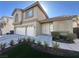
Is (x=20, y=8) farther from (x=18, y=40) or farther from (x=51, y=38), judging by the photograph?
(x=51, y=38)

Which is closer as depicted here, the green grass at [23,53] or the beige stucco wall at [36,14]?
the green grass at [23,53]

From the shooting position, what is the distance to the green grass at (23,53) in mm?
3029

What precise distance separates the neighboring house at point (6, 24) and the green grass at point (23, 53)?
531mm

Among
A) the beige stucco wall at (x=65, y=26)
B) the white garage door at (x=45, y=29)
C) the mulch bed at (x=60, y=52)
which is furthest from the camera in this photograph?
the white garage door at (x=45, y=29)

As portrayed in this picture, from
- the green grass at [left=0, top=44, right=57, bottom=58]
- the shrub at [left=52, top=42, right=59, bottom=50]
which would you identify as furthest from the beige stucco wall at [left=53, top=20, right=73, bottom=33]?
the green grass at [left=0, top=44, right=57, bottom=58]

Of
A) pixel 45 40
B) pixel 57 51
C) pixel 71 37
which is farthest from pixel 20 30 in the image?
pixel 71 37

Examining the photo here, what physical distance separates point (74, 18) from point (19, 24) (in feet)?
5.00

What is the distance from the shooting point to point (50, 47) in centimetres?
300

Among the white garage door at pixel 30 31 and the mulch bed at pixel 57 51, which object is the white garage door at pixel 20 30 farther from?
the mulch bed at pixel 57 51

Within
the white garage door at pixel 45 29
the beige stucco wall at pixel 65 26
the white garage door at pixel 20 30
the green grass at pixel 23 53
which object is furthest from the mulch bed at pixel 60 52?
the white garage door at pixel 20 30

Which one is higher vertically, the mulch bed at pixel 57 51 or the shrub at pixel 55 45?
the shrub at pixel 55 45

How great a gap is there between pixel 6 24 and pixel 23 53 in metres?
0.94

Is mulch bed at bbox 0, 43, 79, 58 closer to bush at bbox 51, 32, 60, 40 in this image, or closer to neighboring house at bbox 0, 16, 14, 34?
bush at bbox 51, 32, 60, 40

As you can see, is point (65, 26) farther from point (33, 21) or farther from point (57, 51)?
point (33, 21)
